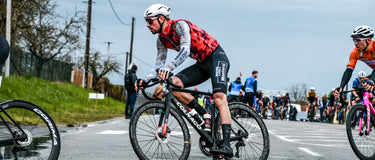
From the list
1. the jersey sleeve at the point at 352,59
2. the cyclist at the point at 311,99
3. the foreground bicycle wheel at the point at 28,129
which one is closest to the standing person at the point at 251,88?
the cyclist at the point at 311,99

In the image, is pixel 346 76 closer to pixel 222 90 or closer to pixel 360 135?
pixel 360 135

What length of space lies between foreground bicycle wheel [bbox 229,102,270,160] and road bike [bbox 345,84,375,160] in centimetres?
166

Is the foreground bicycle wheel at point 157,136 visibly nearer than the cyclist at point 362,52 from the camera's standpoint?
Yes

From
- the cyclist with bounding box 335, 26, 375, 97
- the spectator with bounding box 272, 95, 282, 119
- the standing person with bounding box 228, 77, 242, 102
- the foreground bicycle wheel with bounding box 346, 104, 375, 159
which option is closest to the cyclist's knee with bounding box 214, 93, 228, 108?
the foreground bicycle wheel with bounding box 346, 104, 375, 159

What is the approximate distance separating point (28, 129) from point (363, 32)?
180 inches

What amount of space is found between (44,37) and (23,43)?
2.27 metres

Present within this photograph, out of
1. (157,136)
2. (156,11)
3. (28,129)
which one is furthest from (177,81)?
(28,129)

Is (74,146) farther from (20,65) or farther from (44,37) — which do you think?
(44,37)

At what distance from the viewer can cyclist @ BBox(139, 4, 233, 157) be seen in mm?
5059

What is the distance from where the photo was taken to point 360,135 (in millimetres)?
6812

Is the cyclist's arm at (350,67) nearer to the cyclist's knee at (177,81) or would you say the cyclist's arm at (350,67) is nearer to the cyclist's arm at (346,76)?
the cyclist's arm at (346,76)

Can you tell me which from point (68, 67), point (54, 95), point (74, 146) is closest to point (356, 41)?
Answer: point (74, 146)

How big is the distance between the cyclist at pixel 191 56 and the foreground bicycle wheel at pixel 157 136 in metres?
0.30

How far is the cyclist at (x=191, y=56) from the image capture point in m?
5.06
